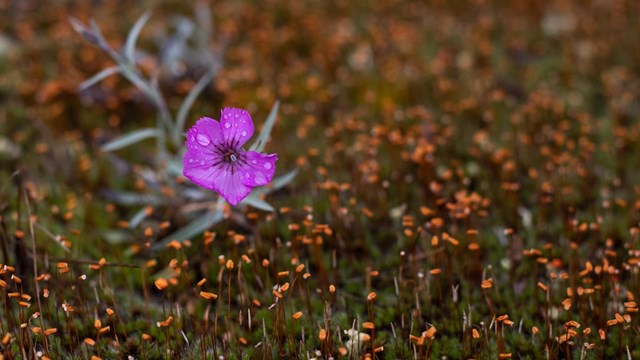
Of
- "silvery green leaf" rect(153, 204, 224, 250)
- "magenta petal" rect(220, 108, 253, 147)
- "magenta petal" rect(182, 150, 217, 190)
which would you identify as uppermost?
"magenta petal" rect(220, 108, 253, 147)

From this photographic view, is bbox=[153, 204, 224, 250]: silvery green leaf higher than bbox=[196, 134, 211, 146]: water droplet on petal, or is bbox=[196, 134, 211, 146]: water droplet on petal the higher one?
bbox=[196, 134, 211, 146]: water droplet on petal

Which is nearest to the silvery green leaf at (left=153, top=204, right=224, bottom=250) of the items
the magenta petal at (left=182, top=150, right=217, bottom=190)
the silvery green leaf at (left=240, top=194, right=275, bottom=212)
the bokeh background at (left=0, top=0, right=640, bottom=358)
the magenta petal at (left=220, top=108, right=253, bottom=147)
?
the bokeh background at (left=0, top=0, right=640, bottom=358)

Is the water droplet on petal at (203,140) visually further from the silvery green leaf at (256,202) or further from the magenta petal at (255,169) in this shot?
the silvery green leaf at (256,202)

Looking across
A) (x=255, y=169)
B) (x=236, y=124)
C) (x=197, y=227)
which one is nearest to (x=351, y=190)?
(x=197, y=227)

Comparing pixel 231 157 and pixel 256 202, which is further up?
pixel 231 157

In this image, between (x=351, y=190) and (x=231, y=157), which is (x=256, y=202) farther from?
(x=351, y=190)

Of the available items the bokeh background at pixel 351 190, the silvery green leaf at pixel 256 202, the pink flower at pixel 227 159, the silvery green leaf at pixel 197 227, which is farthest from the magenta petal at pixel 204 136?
the silvery green leaf at pixel 197 227

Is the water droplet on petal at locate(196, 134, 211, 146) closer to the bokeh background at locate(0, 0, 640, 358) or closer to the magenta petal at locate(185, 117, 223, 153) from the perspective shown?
the magenta petal at locate(185, 117, 223, 153)
